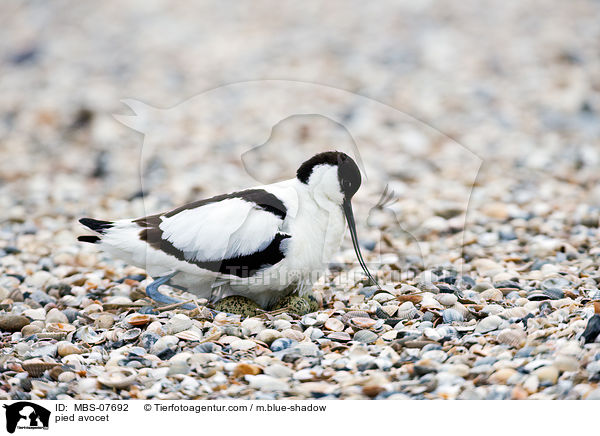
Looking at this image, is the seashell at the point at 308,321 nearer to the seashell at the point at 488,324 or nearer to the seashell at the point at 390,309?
the seashell at the point at 390,309

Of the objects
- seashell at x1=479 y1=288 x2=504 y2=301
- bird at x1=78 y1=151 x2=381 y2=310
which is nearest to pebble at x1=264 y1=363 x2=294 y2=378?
bird at x1=78 y1=151 x2=381 y2=310

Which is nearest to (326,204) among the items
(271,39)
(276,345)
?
(276,345)

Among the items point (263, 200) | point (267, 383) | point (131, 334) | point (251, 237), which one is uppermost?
point (263, 200)

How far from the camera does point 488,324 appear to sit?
4391 mm

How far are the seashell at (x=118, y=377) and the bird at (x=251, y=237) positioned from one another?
0.92 m

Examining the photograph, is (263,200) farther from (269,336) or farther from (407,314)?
(407,314)

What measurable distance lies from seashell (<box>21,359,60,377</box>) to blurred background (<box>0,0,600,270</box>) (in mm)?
2666

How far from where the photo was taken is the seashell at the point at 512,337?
4.15 m

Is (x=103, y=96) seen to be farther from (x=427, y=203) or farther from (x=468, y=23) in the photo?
(x=468, y=23)

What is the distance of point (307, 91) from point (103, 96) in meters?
3.50

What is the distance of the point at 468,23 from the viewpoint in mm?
14156

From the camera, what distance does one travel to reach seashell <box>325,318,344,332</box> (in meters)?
4.53

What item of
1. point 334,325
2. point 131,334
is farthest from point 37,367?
point 334,325
